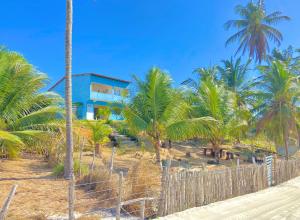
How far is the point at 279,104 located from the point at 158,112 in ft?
21.9

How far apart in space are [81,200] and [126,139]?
12.5m

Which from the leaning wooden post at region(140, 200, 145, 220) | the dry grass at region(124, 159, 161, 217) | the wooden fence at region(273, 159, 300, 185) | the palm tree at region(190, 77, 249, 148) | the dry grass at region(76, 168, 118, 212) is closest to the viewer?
the leaning wooden post at region(140, 200, 145, 220)

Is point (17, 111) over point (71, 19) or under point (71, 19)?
under

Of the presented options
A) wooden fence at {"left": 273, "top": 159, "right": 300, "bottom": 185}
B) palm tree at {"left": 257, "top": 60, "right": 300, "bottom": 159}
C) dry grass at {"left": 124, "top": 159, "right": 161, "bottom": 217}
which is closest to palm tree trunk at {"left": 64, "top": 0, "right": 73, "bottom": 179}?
dry grass at {"left": 124, "top": 159, "right": 161, "bottom": 217}

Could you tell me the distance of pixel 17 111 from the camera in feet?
35.9

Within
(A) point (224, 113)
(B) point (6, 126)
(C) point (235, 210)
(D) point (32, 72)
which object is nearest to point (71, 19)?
(D) point (32, 72)

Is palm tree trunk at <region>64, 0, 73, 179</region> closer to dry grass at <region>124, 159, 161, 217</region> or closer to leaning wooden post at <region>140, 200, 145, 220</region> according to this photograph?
dry grass at <region>124, 159, 161, 217</region>

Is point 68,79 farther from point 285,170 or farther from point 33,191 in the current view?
point 285,170

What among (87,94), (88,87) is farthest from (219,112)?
(88,87)

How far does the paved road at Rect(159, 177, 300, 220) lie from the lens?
6544 millimetres

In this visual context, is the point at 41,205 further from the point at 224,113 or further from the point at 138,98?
the point at 224,113

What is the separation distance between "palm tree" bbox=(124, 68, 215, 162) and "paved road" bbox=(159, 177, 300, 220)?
4.35m

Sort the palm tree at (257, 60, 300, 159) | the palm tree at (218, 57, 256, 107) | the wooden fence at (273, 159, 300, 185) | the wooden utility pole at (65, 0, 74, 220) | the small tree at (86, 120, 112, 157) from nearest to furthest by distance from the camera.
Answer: the wooden utility pole at (65, 0, 74, 220), the wooden fence at (273, 159, 300, 185), the small tree at (86, 120, 112, 157), the palm tree at (257, 60, 300, 159), the palm tree at (218, 57, 256, 107)

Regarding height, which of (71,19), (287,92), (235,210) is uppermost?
(71,19)
